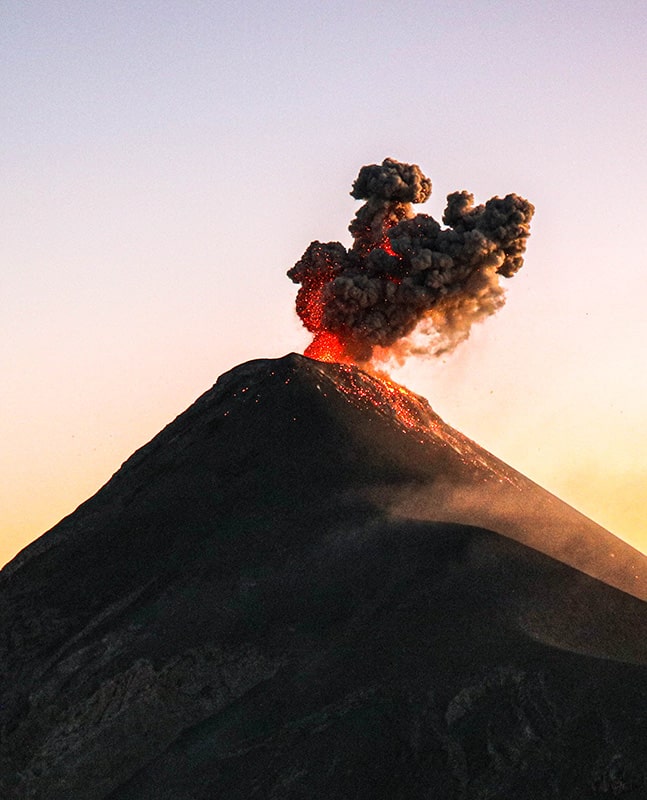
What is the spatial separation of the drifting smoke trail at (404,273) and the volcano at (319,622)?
4.23 m

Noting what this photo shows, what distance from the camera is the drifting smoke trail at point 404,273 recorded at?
79875 millimetres

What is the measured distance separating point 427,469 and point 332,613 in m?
13.7

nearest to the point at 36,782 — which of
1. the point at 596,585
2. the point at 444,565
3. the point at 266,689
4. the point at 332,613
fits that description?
the point at 266,689

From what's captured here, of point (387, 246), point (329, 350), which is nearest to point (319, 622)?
point (329, 350)

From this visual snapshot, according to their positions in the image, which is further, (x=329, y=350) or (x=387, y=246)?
(x=387, y=246)

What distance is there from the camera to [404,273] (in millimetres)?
81562

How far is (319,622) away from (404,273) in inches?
1122

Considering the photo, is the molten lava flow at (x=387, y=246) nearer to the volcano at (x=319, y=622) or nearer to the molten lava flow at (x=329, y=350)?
the molten lava flow at (x=329, y=350)

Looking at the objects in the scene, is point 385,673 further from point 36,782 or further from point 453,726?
point 36,782

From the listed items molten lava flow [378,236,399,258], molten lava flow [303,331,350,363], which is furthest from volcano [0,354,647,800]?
molten lava flow [378,236,399,258]

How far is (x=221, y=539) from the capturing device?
65.1 meters

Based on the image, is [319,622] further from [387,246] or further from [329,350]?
[387,246]

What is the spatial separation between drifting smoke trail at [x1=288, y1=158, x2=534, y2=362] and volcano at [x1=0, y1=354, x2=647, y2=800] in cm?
423

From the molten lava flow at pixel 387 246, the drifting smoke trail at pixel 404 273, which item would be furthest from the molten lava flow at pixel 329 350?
the molten lava flow at pixel 387 246
